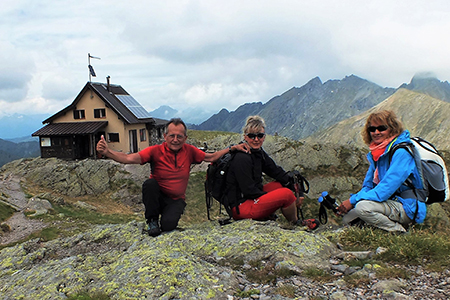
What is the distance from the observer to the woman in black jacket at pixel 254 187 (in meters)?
7.81

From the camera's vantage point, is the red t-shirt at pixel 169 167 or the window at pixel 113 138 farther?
the window at pixel 113 138

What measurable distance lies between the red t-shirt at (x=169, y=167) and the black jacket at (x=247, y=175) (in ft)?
4.06

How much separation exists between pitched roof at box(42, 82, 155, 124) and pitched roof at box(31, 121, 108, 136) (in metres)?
1.45

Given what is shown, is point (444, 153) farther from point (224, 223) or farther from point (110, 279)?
point (110, 279)

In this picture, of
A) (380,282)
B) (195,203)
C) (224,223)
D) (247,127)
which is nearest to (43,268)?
(224,223)

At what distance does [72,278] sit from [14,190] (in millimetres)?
24140

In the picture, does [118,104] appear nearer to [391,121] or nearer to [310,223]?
[310,223]

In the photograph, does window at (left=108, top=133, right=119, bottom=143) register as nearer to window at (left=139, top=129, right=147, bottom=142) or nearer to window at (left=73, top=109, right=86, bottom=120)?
window at (left=139, top=129, right=147, bottom=142)

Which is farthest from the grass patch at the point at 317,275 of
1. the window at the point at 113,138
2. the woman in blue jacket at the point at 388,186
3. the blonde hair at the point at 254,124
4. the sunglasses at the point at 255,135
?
the window at the point at 113,138

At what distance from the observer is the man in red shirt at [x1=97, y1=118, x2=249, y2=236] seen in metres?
7.84

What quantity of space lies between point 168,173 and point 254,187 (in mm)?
2195

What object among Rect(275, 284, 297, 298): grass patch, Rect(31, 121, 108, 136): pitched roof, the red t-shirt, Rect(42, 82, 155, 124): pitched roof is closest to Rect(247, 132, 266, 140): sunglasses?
the red t-shirt

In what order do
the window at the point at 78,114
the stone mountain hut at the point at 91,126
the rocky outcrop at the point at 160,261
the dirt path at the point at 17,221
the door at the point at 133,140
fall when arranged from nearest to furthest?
the rocky outcrop at the point at 160,261
the dirt path at the point at 17,221
the stone mountain hut at the point at 91,126
the door at the point at 133,140
the window at the point at 78,114

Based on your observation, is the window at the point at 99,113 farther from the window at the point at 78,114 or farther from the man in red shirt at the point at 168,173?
the man in red shirt at the point at 168,173
